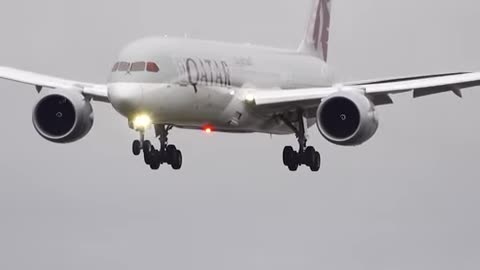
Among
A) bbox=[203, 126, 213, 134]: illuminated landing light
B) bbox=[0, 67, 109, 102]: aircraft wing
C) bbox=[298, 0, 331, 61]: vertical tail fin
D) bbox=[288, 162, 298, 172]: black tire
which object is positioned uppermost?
bbox=[298, 0, 331, 61]: vertical tail fin

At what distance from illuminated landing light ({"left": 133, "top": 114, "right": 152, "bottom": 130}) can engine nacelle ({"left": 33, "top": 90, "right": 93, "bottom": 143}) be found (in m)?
4.40

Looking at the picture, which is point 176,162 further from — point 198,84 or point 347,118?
point 347,118

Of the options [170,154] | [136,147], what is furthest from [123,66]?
[170,154]

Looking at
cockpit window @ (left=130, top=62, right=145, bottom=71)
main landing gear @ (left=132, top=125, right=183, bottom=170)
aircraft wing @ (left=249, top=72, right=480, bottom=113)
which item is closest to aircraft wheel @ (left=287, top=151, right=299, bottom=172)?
aircraft wing @ (left=249, top=72, right=480, bottom=113)

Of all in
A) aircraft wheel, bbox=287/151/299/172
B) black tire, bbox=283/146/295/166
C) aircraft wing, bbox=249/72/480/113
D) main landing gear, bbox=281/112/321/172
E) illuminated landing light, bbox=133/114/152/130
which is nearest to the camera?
illuminated landing light, bbox=133/114/152/130

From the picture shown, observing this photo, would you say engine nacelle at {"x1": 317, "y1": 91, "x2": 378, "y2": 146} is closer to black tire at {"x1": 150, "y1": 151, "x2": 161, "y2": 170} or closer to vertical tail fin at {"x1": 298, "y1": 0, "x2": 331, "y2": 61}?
black tire at {"x1": 150, "y1": 151, "x2": 161, "y2": 170}

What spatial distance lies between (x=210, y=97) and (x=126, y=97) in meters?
5.82

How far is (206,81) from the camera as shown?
94125mm

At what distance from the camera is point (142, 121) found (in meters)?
90.8

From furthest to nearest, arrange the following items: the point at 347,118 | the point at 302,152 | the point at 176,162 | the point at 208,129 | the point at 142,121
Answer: the point at 302,152 < the point at 176,162 < the point at 208,129 < the point at 347,118 < the point at 142,121

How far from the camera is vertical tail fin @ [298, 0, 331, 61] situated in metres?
114

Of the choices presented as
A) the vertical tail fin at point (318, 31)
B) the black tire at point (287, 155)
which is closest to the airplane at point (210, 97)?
the black tire at point (287, 155)

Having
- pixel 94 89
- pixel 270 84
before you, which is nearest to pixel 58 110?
pixel 94 89

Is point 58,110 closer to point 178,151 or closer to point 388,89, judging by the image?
point 178,151
